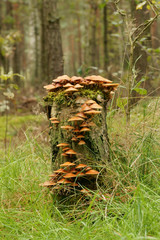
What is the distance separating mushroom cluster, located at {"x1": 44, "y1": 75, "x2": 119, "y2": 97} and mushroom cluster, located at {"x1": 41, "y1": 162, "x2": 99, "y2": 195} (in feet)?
2.49

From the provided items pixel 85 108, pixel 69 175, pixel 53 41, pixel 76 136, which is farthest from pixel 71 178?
pixel 53 41

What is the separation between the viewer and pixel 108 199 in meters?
2.53

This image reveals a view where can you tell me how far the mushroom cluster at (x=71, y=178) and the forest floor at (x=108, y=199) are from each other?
154 mm

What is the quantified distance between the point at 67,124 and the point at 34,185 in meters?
0.80

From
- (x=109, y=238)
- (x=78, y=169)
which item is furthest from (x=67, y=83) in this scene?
(x=109, y=238)

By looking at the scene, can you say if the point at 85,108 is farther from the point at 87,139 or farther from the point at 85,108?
the point at 87,139

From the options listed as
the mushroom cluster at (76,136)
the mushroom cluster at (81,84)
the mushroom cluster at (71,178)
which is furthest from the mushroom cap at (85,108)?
the mushroom cluster at (71,178)

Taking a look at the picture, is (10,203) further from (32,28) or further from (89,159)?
(32,28)

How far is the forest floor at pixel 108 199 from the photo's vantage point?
212cm

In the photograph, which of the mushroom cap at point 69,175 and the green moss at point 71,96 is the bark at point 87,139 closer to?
the green moss at point 71,96

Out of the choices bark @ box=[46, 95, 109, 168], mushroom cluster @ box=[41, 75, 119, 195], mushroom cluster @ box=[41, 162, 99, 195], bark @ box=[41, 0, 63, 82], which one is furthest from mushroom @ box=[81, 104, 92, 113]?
bark @ box=[41, 0, 63, 82]

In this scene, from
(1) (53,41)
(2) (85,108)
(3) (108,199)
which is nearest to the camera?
(3) (108,199)

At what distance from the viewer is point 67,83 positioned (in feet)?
9.70

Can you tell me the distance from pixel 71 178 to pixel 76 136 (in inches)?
16.3
